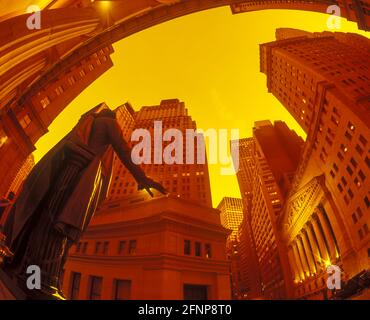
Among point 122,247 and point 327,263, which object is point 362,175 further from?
point 122,247

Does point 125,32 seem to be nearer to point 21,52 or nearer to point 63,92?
point 21,52

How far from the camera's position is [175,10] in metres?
14.5

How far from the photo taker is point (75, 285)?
20.0m

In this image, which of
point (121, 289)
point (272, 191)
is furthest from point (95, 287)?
point (272, 191)

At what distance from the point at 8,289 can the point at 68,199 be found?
1.05 meters

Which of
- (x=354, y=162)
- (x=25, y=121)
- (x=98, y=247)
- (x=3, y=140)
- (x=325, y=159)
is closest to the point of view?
(x=98, y=247)

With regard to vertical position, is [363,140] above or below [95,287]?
above

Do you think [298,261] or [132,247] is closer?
[132,247]

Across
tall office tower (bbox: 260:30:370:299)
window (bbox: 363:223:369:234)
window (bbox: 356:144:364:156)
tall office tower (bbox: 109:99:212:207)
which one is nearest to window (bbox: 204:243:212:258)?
tall office tower (bbox: 260:30:370:299)

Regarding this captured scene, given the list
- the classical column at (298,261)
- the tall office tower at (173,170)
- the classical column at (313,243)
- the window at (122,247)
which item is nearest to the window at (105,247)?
the window at (122,247)

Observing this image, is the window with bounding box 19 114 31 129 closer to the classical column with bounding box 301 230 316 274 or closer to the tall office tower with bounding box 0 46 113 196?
the tall office tower with bounding box 0 46 113 196

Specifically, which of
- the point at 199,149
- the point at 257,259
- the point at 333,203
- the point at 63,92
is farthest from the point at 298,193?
the point at 257,259

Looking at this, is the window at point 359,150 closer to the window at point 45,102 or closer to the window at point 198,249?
the window at point 198,249

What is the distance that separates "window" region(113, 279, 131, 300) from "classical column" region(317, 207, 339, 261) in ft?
138
